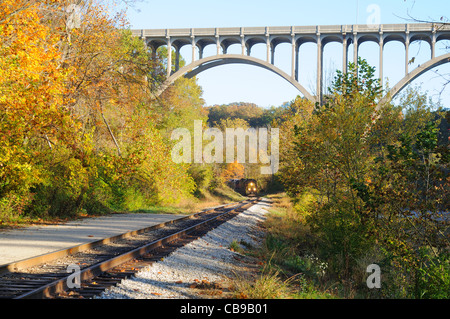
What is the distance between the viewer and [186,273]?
8406 mm

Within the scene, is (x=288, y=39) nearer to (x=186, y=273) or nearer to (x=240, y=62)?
(x=240, y=62)

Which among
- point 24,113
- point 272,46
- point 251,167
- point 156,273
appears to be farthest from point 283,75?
point 156,273

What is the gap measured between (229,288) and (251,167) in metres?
69.1

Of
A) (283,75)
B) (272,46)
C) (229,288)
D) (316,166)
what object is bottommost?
(229,288)

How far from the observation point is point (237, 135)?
82250 millimetres

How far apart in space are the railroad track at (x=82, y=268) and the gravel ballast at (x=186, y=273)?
26 centimetres

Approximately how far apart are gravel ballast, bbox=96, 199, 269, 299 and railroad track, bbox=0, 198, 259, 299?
259mm

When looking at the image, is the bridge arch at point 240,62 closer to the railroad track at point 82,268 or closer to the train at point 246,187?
the train at point 246,187

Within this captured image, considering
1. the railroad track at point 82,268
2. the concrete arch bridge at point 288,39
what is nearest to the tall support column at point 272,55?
the concrete arch bridge at point 288,39

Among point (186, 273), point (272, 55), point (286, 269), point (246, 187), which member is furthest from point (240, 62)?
point (186, 273)

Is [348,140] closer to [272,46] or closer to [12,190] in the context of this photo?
[12,190]

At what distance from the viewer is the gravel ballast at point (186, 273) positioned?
6648 millimetres

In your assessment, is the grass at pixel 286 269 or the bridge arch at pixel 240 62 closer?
the grass at pixel 286 269

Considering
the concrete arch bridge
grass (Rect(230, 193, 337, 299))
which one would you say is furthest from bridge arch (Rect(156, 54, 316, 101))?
grass (Rect(230, 193, 337, 299))
